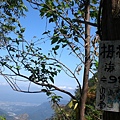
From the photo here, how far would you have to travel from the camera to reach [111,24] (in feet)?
4.32

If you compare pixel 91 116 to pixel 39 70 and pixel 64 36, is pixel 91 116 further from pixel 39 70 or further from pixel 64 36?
pixel 64 36

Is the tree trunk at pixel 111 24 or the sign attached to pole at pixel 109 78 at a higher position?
the tree trunk at pixel 111 24

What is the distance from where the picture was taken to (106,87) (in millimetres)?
1292

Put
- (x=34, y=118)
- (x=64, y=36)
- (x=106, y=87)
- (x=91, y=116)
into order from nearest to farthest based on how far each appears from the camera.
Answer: (x=106, y=87) → (x=64, y=36) → (x=91, y=116) → (x=34, y=118)

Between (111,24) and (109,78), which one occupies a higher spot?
(111,24)

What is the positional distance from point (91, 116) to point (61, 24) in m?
1.06

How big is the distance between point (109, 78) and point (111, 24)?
0.30m

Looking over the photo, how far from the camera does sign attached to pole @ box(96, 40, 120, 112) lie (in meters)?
1.26

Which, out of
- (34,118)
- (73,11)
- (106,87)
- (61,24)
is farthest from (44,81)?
(34,118)

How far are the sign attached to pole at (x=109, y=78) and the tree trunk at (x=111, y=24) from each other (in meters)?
0.03

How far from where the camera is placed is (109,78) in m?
1.29

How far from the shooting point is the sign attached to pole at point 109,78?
4.14 ft

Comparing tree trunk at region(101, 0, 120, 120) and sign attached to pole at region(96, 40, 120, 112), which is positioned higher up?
tree trunk at region(101, 0, 120, 120)

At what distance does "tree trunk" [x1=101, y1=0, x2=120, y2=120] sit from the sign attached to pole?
3 centimetres
